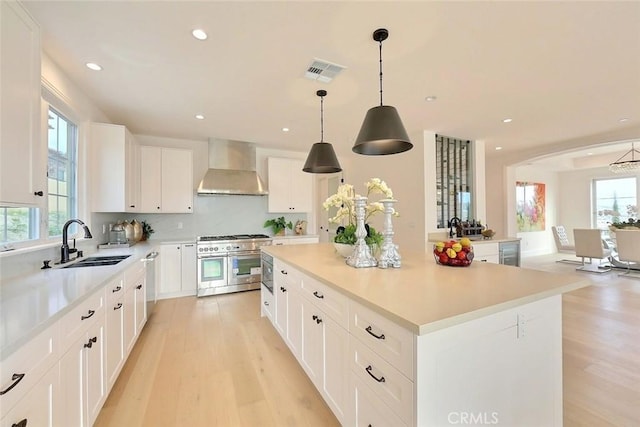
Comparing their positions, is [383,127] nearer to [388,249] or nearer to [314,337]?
[388,249]

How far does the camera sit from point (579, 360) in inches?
88.2

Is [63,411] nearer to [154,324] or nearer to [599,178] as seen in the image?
[154,324]

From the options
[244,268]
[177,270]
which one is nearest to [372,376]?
[244,268]

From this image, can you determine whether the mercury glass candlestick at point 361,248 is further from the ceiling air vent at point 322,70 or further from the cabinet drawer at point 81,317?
the cabinet drawer at point 81,317

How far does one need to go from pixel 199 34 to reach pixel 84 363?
218 cm

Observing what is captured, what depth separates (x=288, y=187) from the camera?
16.9 feet

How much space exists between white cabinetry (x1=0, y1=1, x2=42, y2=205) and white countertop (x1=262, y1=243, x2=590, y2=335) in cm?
173

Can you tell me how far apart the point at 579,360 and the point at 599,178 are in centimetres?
822

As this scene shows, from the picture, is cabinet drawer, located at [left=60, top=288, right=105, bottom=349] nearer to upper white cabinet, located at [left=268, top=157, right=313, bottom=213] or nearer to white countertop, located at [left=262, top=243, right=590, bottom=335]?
white countertop, located at [left=262, top=243, right=590, bottom=335]

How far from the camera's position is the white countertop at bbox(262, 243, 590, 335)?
102cm

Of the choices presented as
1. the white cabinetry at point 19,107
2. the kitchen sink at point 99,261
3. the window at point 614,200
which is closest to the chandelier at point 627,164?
the window at point 614,200

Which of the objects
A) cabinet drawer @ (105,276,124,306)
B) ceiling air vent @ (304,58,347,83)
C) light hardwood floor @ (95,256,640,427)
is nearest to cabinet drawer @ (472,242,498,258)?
light hardwood floor @ (95,256,640,427)

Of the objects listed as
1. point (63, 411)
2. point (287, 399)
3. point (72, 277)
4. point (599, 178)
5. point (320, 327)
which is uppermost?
point (599, 178)

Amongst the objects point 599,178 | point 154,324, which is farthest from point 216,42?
point 599,178
